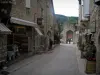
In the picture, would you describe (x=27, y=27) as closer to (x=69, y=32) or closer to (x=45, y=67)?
(x=45, y=67)

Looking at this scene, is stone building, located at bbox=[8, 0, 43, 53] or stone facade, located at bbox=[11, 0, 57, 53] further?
stone building, located at bbox=[8, 0, 43, 53]

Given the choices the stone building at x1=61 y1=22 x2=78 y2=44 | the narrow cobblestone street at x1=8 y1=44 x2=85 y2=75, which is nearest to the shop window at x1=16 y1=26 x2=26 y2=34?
the narrow cobblestone street at x1=8 y1=44 x2=85 y2=75

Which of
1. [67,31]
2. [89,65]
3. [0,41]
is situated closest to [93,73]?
[89,65]

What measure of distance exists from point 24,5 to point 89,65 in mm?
10903

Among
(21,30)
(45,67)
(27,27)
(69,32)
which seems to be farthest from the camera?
(69,32)

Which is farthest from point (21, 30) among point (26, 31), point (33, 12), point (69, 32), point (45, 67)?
point (69, 32)

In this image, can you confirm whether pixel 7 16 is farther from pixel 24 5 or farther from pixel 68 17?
pixel 68 17

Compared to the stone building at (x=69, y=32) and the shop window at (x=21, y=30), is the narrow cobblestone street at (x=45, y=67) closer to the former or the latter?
the shop window at (x=21, y=30)

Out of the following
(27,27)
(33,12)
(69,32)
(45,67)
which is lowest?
(45,67)

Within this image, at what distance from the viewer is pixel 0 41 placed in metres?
14.4

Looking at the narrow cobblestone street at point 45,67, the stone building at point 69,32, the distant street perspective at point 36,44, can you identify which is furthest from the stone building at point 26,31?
the stone building at point 69,32

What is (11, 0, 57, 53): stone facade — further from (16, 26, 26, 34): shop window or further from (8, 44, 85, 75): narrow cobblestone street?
(8, 44, 85, 75): narrow cobblestone street

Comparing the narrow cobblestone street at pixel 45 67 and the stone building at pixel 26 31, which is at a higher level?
the stone building at pixel 26 31

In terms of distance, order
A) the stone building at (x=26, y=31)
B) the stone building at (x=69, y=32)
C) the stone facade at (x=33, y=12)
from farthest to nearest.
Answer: the stone building at (x=69, y=32) → the stone building at (x=26, y=31) → the stone facade at (x=33, y=12)
